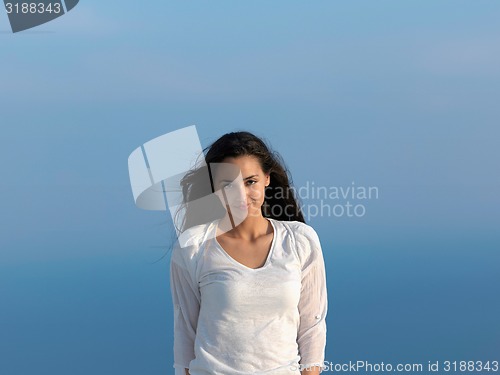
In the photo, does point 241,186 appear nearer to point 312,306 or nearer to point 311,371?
point 312,306

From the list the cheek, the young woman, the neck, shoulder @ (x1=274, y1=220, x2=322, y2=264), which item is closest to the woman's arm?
the young woman

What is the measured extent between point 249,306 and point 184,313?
270 mm

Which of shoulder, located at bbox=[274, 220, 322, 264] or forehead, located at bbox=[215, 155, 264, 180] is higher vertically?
forehead, located at bbox=[215, 155, 264, 180]

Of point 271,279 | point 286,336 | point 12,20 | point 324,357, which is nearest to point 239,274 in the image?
point 271,279

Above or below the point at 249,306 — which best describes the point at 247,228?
above

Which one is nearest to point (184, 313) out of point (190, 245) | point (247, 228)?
point (190, 245)

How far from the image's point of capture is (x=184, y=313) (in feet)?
8.89

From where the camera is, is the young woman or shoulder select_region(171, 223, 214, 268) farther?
shoulder select_region(171, 223, 214, 268)

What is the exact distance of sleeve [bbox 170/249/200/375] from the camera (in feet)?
8.89

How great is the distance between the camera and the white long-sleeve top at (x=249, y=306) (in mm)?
2596

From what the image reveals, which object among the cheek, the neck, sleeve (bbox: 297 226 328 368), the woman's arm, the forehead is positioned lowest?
the woman's arm

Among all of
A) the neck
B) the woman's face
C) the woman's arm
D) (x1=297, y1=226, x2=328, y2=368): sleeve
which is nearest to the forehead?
the woman's face

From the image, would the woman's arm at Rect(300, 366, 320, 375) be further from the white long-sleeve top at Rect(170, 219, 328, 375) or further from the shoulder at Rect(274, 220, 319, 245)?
the shoulder at Rect(274, 220, 319, 245)

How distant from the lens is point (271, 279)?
8.67ft
